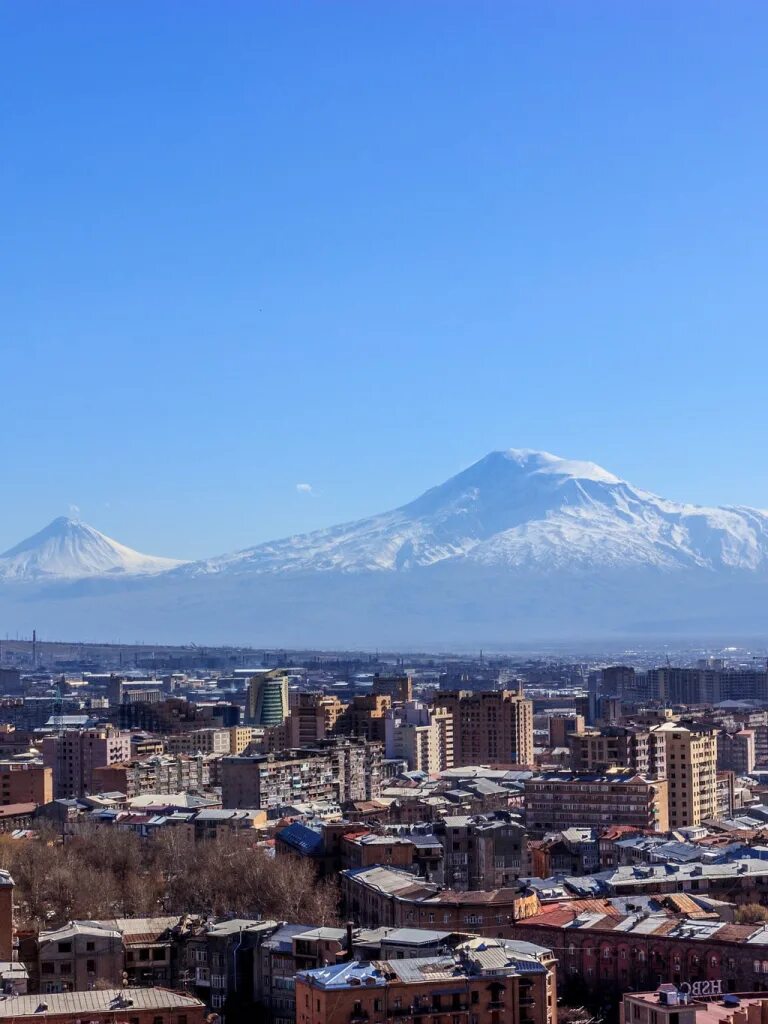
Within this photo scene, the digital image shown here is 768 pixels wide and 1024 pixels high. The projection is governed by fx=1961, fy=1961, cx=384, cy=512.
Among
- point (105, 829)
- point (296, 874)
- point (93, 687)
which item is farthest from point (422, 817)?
point (93, 687)

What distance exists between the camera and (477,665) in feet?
618

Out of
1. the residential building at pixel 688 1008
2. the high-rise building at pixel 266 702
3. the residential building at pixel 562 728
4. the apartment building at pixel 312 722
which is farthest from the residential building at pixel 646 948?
the high-rise building at pixel 266 702

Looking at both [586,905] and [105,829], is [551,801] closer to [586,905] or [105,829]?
[105,829]

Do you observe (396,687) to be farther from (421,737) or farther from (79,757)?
(79,757)

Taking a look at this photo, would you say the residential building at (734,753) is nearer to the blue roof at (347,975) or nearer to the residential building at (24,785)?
the residential building at (24,785)

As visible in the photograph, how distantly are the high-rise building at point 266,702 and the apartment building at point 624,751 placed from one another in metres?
44.7

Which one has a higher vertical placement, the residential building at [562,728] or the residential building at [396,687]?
the residential building at [396,687]

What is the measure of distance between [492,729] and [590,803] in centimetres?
2717

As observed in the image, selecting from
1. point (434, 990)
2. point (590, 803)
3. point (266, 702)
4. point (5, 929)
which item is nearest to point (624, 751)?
point (590, 803)

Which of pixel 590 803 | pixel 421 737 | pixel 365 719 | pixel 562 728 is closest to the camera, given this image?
pixel 590 803

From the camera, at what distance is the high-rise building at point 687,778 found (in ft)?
175

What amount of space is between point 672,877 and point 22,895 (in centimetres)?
1253

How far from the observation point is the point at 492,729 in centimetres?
7681

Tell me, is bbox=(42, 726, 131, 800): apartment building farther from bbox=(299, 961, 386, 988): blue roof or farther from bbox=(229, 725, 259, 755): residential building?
bbox=(299, 961, 386, 988): blue roof
